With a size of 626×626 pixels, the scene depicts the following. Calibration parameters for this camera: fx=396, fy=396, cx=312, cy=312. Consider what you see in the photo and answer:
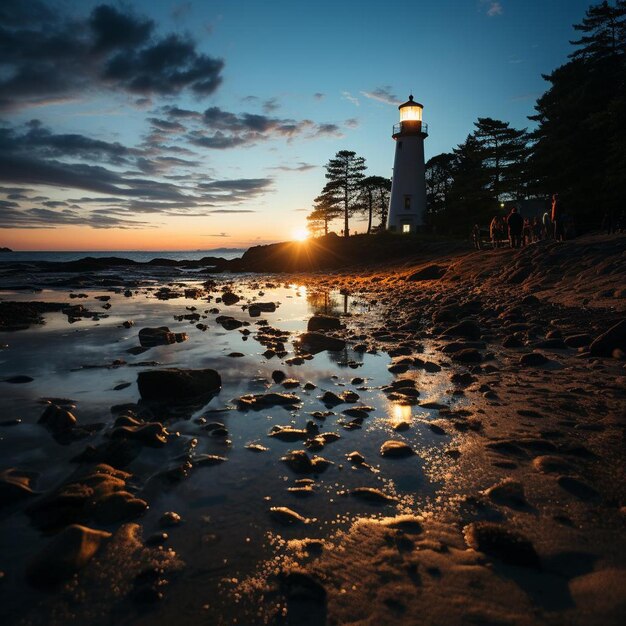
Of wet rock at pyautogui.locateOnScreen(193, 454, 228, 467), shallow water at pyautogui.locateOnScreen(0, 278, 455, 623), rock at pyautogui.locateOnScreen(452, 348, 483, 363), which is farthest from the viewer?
rock at pyautogui.locateOnScreen(452, 348, 483, 363)

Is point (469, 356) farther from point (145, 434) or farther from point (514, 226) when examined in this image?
point (514, 226)

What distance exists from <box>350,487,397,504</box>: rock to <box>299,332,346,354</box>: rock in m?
4.99

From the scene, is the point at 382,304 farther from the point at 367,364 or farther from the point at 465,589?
the point at 465,589

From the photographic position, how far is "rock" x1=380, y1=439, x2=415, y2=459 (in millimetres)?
3779

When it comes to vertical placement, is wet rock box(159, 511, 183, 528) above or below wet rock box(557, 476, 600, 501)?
below

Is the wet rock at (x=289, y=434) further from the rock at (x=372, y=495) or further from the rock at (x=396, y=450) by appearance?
the rock at (x=372, y=495)

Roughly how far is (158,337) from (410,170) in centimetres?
4769

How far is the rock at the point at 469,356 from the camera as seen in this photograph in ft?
22.8

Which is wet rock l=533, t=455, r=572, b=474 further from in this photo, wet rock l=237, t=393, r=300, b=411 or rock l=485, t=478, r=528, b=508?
wet rock l=237, t=393, r=300, b=411

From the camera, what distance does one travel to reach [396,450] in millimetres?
3814

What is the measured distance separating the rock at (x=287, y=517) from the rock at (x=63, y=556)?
1147mm

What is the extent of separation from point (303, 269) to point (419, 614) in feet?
139

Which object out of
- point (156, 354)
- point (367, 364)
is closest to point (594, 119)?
point (367, 364)

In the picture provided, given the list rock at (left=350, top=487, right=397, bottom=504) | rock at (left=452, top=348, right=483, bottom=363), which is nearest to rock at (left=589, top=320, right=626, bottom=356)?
rock at (left=452, top=348, right=483, bottom=363)
